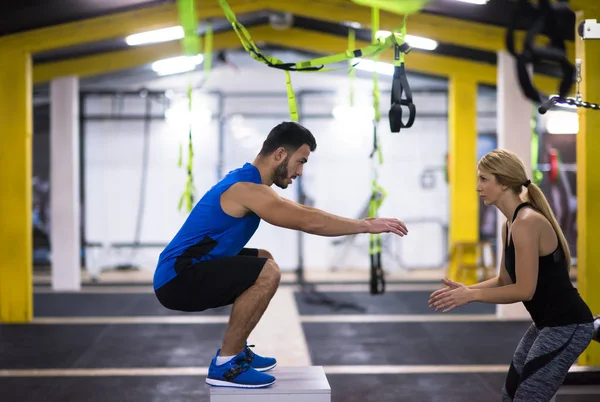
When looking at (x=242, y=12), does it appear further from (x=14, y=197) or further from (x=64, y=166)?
(x=64, y=166)

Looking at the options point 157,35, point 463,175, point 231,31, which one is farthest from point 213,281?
point 463,175

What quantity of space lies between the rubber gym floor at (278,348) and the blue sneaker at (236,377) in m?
1.45

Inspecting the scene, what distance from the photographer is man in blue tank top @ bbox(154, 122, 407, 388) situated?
8.98 ft

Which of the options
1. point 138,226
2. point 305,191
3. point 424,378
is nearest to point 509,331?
point 424,378

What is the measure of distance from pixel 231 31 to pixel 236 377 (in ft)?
21.9

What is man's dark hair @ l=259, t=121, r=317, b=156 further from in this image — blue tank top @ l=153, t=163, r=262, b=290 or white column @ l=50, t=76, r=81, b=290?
white column @ l=50, t=76, r=81, b=290

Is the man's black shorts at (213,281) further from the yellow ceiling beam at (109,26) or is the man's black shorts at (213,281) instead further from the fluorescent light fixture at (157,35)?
the fluorescent light fixture at (157,35)

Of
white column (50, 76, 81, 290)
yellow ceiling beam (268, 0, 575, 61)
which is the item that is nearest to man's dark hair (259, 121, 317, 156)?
Result: yellow ceiling beam (268, 0, 575, 61)

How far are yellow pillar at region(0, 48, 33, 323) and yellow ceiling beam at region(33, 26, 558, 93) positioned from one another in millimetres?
1981

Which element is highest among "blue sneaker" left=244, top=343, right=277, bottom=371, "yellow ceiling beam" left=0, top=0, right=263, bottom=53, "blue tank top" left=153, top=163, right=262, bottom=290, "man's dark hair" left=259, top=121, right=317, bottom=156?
"yellow ceiling beam" left=0, top=0, right=263, bottom=53

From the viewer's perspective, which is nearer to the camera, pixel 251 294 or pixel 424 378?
pixel 251 294

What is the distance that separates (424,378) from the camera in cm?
457

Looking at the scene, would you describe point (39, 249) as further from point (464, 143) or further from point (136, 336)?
point (464, 143)

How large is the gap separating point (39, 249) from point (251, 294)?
9.57m
